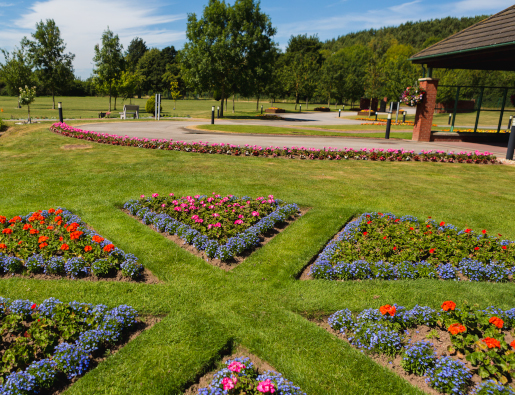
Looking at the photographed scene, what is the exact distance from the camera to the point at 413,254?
5309 millimetres

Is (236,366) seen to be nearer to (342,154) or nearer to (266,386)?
(266,386)

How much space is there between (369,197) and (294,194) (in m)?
1.72

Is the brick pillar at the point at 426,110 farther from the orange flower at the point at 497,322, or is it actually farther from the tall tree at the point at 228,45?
the tall tree at the point at 228,45

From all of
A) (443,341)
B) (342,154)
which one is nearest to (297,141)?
(342,154)

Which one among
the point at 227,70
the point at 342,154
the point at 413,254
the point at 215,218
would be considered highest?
the point at 227,70

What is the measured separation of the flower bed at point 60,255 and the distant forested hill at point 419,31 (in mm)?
109694

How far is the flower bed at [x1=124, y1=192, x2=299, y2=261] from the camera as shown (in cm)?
545

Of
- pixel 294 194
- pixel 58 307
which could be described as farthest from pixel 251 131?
pixel 58 307

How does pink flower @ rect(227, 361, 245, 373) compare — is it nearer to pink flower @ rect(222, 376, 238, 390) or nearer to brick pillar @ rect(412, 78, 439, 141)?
pink flower @ rect(222, 376, 238, 390)

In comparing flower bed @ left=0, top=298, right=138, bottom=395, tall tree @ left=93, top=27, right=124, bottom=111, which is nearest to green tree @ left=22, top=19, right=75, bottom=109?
tall tree @ left=93, top=27, right=124, bottom=111

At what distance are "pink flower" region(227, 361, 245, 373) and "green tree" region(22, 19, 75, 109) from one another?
4636 cm

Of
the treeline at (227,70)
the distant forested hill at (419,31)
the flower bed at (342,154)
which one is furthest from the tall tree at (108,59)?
the distant forested hill at (419,31)

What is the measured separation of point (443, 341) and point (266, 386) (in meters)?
1.94

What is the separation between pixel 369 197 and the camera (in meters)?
8.27
